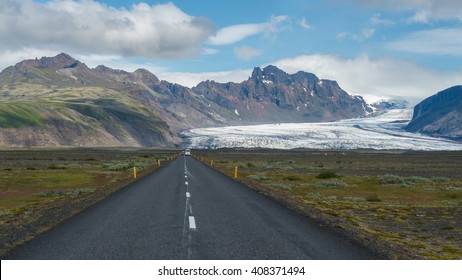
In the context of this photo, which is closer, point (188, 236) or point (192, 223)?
point (188, 236)

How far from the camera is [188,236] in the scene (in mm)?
11547

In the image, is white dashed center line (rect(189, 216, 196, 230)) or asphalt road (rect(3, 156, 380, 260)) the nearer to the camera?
asphalt road (rect(3, 156, 380, 260))

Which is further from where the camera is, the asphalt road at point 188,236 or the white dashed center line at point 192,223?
the white dashed center line at point 192,223

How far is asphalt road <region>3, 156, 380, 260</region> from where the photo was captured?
9.76 meters

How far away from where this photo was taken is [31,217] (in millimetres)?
16453

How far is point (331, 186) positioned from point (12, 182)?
87.2 ft

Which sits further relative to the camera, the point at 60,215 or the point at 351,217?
the point at 351,217

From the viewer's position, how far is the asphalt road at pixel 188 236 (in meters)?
9.76

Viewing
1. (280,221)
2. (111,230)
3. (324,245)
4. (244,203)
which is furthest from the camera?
(244,203)
